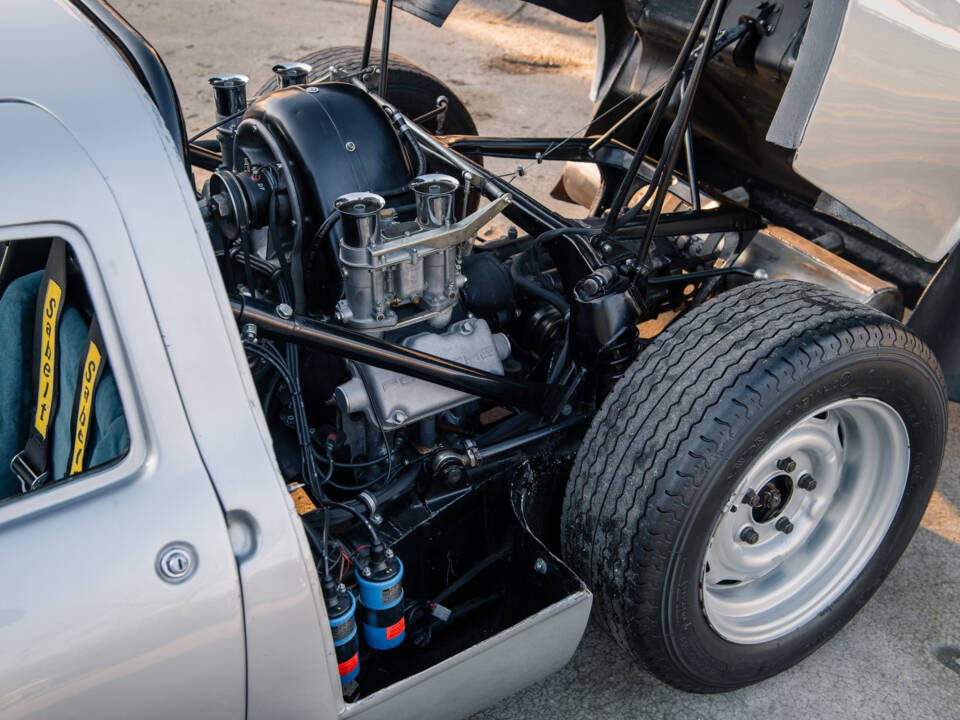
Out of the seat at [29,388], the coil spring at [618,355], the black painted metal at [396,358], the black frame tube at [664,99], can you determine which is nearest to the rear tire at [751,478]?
the coil spring at [618,355]

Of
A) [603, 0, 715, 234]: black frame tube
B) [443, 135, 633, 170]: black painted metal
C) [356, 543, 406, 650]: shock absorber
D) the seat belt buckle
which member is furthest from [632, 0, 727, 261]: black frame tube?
the seat belt buckle

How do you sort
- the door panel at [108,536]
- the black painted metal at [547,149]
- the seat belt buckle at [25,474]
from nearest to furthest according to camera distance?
the door panel at [108,536], the seat belt buckle at [25,474], the black painted metal at [547,149]

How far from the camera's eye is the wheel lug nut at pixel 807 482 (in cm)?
222

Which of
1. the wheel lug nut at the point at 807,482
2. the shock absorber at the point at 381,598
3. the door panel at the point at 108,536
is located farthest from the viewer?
the wheel lug nut at the point at 807,482

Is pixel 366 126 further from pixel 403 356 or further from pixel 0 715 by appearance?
pixel 0 715

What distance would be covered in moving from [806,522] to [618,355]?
0.72 m

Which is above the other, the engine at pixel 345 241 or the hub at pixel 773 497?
the engine at pixel 345 241

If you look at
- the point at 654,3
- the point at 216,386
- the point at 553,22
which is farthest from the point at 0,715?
the point at 553,22

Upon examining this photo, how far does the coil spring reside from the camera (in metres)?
2.15

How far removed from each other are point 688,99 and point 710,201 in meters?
1.09

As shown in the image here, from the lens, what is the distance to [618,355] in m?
2.20

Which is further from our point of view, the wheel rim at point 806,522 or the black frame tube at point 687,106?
the wheel rim at point 806,522

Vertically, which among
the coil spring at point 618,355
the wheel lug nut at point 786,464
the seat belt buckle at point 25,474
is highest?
the coil spring at point 618,355

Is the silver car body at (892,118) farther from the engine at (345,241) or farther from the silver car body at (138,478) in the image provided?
the silver car body at (138,478)
